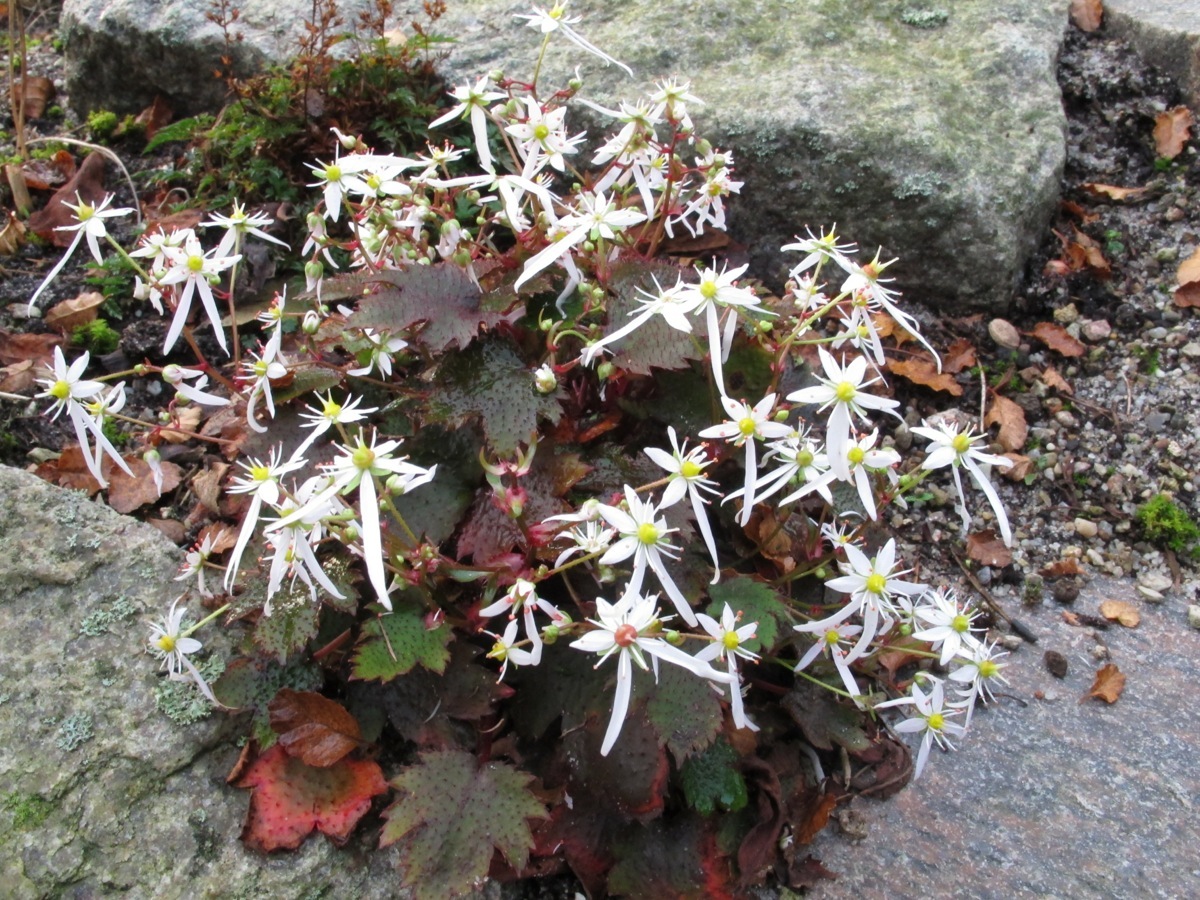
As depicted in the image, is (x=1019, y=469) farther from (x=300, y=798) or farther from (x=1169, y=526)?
(x=300, y=798)

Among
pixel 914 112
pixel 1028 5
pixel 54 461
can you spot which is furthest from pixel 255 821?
pixel 1028 5

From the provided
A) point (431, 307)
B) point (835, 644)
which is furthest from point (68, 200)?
point (835, 644)

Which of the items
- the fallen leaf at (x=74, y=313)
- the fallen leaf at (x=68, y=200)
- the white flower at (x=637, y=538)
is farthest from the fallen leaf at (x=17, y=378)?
the white flower at (x=637, y=538)

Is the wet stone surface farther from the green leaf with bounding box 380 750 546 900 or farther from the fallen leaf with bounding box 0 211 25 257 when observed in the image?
the fallen leaf with bounding box 0 211 25 257

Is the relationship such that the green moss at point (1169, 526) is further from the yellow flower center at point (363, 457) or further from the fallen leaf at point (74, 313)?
the fallen leaf at point (74, 313)

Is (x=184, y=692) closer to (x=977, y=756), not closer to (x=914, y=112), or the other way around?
(x=977, y=756)
